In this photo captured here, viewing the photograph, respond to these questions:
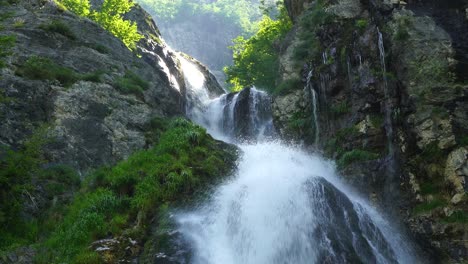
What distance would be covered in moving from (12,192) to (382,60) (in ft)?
51.5

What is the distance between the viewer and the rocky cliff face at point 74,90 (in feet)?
51.2

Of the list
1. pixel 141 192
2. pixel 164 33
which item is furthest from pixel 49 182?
pixel 164 33

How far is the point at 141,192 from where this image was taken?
502 inches

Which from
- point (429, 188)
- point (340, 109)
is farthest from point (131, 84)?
point (429, 188)

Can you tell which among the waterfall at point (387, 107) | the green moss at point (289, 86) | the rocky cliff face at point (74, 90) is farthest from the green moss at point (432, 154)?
the rocky cliff face at point (74, 90)

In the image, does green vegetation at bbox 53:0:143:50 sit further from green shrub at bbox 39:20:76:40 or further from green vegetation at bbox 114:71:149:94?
green vegetation at bbox 114:71:149:94

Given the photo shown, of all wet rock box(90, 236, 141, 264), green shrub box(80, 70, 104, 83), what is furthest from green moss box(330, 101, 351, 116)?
wet rock box(90, 236, 141, 264)

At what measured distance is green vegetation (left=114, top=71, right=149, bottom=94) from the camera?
2048 cm

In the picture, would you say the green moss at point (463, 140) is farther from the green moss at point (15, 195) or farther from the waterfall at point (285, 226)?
the green moss at point (15, 195)

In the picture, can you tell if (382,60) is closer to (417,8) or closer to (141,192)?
(417,8)

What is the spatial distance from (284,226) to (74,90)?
1200 cm

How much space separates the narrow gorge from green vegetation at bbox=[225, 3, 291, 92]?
595 cm

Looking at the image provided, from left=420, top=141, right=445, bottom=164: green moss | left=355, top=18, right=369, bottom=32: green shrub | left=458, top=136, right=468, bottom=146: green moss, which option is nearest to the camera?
left=458, top=136, right=468, bottom=146: green moss

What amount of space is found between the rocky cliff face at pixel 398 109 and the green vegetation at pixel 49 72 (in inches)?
431
